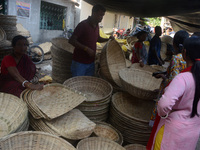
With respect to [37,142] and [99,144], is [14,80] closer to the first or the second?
[37,142]

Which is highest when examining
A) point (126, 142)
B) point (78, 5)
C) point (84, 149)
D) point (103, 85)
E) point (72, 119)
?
point (78, 5)

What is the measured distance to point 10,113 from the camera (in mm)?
1703

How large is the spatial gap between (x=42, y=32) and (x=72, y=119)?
746 centimetres

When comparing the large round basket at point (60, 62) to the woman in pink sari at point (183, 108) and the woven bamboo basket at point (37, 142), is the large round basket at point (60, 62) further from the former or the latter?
the woman in pink sari at point (183, 108)

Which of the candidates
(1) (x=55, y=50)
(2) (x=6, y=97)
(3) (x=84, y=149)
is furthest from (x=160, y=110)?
(1) (x=55, y=50)

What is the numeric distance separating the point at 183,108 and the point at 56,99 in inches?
54.5

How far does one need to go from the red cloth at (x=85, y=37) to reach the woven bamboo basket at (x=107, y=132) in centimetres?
101

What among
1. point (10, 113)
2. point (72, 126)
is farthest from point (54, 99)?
point (10, 113)

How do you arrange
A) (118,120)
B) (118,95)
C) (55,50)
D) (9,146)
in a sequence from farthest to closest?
(55,50)
(118,95)
(118,120)
(9,146)

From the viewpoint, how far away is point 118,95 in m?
2.73

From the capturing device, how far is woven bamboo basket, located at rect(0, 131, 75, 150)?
1.30 meters

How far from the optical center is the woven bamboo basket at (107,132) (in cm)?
224

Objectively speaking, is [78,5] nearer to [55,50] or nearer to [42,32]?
[42,32]

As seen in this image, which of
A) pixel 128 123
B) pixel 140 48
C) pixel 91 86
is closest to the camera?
pixel 128 123
